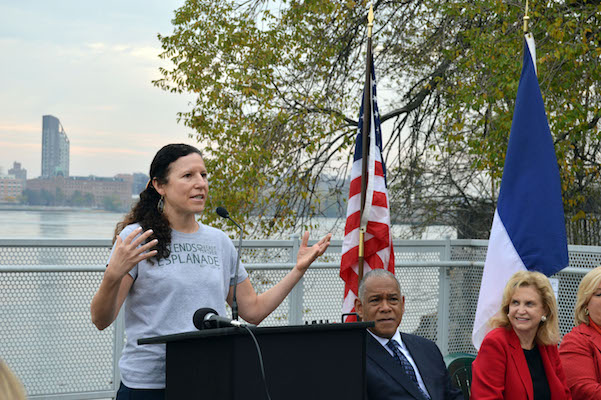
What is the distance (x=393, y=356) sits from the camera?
12.4 ft

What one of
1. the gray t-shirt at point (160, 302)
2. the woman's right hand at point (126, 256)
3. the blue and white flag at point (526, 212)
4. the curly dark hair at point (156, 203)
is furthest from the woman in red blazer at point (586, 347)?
the woman's right hand at point (126, 256)

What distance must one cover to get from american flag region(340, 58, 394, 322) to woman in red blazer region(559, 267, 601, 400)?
5.29ft

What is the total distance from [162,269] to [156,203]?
35cm

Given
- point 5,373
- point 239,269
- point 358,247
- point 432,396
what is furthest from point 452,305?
point 5,373

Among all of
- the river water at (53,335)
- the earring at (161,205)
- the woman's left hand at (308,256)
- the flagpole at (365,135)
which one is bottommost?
the river water at (53,335)

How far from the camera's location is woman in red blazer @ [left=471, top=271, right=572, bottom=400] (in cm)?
403

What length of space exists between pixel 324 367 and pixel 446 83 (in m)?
8.96

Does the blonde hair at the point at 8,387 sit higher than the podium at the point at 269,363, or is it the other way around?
the blonde hair at the point at 8,387

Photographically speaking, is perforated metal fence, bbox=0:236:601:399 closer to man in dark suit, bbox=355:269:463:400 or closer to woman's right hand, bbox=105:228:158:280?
man in dark suit, bbox=355:269:463:400

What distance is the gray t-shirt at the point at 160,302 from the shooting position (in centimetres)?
297

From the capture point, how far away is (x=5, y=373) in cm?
118

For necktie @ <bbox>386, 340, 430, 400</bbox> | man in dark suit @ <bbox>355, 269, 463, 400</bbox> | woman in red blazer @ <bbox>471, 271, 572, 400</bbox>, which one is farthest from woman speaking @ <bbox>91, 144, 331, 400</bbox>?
woman in red blazer @ <bbox>471, 271, 572, 400</bbox>

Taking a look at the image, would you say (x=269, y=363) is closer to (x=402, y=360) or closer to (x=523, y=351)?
(x=402, y=360)

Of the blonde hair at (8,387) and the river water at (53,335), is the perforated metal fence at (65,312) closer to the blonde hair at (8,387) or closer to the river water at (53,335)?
the river water at (53,335)
